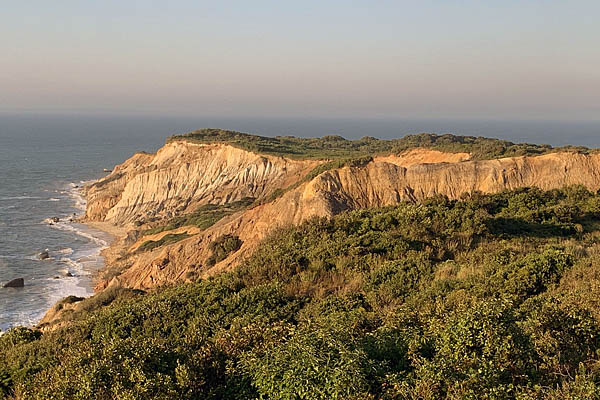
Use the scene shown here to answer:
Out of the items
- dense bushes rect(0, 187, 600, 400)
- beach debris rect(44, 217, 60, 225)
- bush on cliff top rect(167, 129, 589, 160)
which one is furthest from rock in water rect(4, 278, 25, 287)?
bush on cliff top rect(167, 129, 589, 160)

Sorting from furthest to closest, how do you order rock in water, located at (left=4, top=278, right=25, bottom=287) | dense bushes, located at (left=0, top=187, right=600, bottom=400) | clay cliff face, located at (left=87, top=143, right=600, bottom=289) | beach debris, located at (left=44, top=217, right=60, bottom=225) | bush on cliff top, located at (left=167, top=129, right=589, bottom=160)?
beach debris, located at (left=44, top=217, right=60, bottom=225) → bush on cliff top, located at (left=167, top=129, right=589, bottom=160) → rock in water, located at (left=4, top=278, right=25, bottom=287) → clay cliff face, located at (left=87, top=143, right=600, bottom=289) → dense bushes, located at (left=0, top=187, right=600, bottom=400)

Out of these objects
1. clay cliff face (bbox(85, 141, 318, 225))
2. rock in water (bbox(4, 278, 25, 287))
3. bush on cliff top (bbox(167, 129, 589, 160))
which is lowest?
rock in water (bbox(4, 278, 25, 287))

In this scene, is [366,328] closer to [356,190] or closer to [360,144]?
[356,190]

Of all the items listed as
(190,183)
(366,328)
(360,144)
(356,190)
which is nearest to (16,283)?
(190,183)

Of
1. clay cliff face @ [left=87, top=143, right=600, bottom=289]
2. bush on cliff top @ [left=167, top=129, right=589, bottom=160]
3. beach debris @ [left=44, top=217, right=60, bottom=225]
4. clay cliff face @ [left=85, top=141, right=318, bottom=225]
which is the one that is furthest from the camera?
beach debris @ [left=44, top=217, right=60, bottom=225]

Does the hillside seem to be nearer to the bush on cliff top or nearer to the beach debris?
the bush on cliff top

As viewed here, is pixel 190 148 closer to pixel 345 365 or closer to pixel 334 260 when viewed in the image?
pixel 334 260

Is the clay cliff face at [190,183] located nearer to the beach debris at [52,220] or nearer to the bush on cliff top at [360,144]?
the bush on cliff top at [360,144]

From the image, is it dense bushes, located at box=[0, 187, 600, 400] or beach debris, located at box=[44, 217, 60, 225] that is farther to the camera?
beach debris, located at box=[44, 217, 60, 225]

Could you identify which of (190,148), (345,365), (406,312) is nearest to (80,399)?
(345,365)
